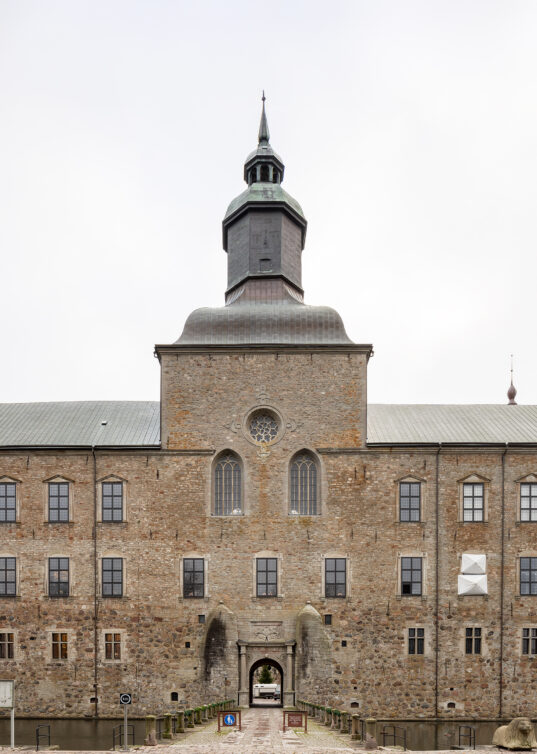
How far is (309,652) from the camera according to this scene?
2814 cm

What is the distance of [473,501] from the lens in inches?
1205

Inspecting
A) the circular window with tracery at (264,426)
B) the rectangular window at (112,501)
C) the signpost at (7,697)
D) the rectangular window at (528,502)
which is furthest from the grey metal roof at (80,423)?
the rectangular window at (528,502)

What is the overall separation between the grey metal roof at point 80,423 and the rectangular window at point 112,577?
5287mm

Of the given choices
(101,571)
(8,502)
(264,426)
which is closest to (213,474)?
(264,426)

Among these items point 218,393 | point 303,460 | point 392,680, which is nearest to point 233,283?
point 218,393

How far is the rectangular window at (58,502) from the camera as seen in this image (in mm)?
30500

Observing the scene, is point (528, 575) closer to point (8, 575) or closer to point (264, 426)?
point (264, 426)

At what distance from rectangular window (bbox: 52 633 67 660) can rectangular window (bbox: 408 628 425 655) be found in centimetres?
1521

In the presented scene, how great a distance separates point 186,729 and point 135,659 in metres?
7.40

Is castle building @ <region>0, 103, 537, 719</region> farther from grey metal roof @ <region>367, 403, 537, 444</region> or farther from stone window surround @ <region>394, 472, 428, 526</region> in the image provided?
grey metal roof @ <region>367, 403, 537, 444</region>

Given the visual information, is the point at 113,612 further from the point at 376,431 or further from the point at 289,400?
the point at 376,431

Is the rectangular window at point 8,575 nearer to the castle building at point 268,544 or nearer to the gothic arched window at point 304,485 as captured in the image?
the castle building at point 268,544

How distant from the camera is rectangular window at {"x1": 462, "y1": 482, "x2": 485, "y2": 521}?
1202 inches

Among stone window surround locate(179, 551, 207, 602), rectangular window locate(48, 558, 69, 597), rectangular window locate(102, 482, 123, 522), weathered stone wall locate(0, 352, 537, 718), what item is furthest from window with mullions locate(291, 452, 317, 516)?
rectangular window locate(48, 558, 69, 597)
